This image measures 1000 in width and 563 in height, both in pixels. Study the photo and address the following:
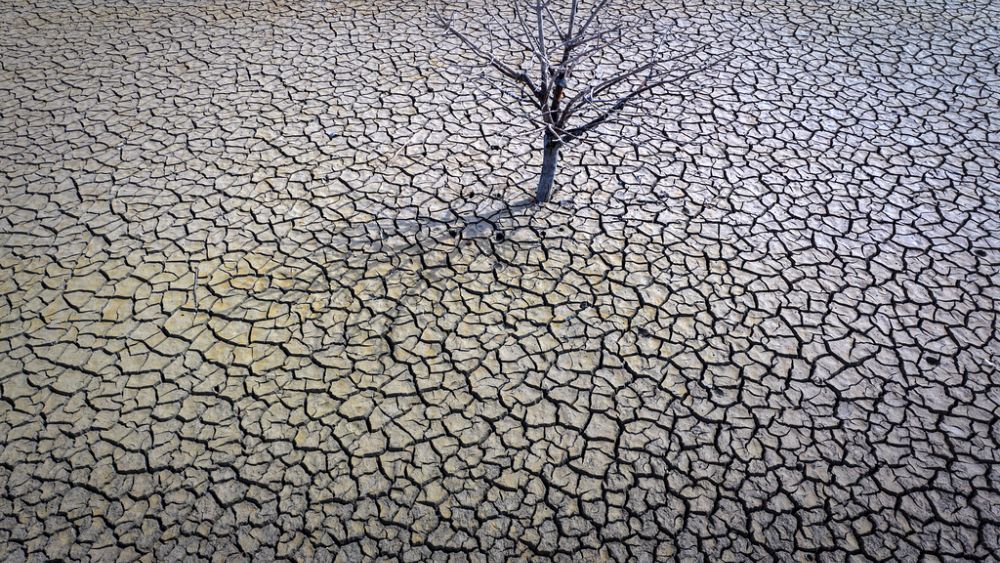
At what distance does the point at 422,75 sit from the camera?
539cm

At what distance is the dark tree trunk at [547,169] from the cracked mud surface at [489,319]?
0.13 meters

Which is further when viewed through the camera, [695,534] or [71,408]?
[71,408]

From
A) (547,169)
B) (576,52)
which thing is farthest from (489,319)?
(576,52)

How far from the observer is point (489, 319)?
A: 346cm

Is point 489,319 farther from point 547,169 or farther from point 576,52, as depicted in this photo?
point 576,52

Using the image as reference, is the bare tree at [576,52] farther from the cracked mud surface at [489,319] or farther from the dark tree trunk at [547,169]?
the cracked mud surface at [489,319]

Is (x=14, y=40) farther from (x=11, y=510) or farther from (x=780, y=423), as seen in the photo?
(x=780, y=423)

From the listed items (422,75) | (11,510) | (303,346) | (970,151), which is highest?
(970,151)

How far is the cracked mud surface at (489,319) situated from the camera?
2705 millimetres

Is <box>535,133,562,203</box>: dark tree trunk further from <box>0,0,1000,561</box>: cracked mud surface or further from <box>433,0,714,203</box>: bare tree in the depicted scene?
<box>0,0,1000,561</box>: cracked mud surface

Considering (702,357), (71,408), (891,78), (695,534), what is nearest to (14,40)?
(71,408)

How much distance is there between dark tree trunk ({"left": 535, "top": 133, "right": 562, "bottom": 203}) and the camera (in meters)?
3.88

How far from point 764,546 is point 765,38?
4.66 metres

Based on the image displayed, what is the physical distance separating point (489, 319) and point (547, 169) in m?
1.08
